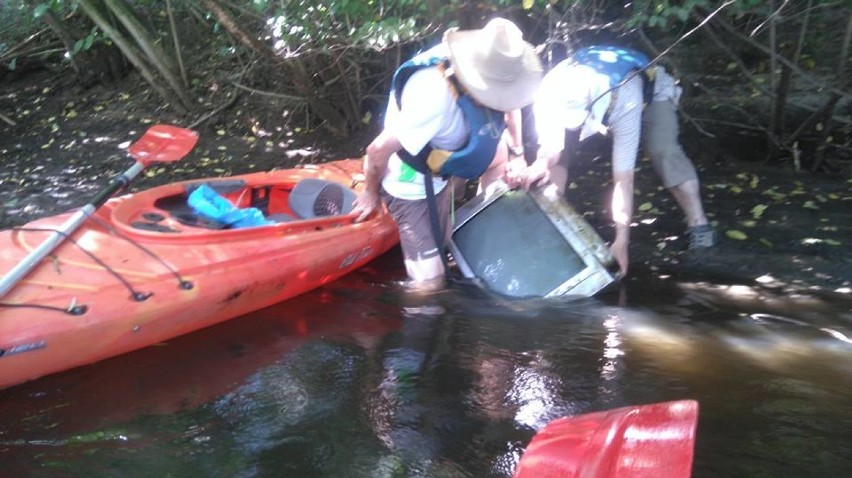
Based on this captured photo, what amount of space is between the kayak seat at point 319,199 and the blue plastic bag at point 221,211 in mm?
422

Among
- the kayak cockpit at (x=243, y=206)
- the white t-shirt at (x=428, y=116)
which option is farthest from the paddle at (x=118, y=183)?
the white t-shirt at (x=428, y=116)

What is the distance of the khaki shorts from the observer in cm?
424

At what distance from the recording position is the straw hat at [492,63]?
3.43 m

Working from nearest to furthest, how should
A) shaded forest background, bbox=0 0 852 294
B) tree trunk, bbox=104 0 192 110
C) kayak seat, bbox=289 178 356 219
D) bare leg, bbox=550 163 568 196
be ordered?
1. bare leg, bbox=550 163 568 196
2. shaded forest background, bbox=0 0 852 294
3. kayak seat, bbox=289 178 356 219
4. tree trunk, bbox=104 0 192 110

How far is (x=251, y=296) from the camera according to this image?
3.77 meters

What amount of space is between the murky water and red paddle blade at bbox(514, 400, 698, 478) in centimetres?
82

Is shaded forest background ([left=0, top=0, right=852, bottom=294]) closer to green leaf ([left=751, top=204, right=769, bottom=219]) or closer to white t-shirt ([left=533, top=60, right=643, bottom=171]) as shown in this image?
green leaf ([left=751, top=204, right=769, bottom=219])

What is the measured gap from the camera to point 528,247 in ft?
13.0

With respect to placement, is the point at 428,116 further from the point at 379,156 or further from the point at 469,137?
the point at 379,156

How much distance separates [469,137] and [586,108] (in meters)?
0.58

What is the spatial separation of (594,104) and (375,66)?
121 inches

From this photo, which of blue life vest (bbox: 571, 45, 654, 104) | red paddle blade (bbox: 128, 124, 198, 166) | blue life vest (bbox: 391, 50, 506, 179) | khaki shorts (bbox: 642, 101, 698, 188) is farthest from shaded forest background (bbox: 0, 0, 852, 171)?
red paddle blade (bbox: 128, 124, 198, 166)

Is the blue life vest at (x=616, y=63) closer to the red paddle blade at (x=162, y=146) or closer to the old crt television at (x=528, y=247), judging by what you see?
the old crt television at (x=528, y=247)

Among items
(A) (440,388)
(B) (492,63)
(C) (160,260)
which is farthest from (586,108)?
(C) (160,260)
